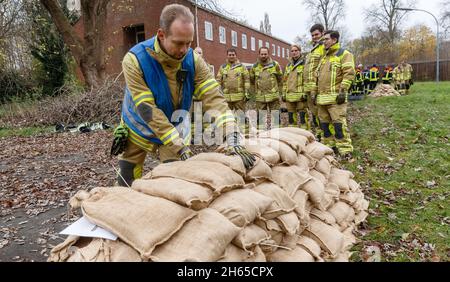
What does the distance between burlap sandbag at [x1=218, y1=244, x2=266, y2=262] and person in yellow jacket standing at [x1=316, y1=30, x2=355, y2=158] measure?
4524mm

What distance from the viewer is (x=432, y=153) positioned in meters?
6.27

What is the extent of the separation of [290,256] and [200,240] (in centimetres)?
86

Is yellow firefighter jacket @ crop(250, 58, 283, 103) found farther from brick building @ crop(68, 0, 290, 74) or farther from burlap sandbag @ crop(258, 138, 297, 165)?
brick building @ crop(68, 0, 290, 74)

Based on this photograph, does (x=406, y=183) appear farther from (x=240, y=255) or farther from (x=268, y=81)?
(x=268, y=81)

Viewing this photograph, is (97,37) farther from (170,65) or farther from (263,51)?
(170,65)

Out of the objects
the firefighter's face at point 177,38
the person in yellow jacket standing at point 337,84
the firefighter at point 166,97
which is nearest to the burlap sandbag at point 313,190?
the firefighter at point 166,97

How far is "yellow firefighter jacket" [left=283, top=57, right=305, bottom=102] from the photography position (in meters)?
7.75

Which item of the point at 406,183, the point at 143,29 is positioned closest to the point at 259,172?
the point at 406,183

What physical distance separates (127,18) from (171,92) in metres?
22.3

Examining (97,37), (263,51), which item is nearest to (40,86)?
(97,37)

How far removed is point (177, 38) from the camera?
2.56 m

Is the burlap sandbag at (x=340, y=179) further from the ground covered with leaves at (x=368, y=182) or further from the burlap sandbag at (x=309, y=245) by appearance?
the burlap sandbag at (x=309, y=245)

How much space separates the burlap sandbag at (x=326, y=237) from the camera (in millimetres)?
2732

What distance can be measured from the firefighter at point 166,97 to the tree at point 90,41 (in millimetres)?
10992
